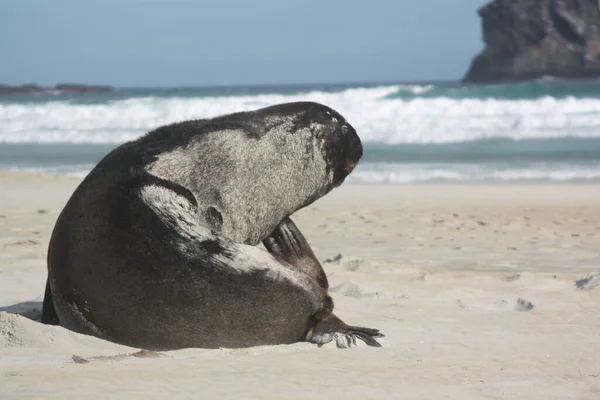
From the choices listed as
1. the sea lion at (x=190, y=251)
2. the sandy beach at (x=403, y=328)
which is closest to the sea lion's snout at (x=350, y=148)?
the sea lion at (x=190, y=251)

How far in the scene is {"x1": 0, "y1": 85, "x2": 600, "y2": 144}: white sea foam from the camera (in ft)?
83.0

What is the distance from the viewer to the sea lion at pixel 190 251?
470 centimetres

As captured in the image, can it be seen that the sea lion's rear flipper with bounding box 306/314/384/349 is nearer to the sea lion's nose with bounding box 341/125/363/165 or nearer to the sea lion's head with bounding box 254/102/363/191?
the sea lion's head with bounding box 254/102/363/191

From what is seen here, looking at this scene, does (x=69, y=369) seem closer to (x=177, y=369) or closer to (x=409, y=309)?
(x=177, y=369)

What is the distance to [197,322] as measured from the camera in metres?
4.76

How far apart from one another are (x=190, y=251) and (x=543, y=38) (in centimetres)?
8711

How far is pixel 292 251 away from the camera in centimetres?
533

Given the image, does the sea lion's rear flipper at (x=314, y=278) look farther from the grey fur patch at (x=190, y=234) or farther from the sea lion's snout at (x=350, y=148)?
the sea lion's snout at (x=350, y=148)

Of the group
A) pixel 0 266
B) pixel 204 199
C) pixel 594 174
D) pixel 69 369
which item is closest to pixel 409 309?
pixel 204 199

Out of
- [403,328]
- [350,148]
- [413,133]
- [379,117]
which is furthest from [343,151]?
[379,117]

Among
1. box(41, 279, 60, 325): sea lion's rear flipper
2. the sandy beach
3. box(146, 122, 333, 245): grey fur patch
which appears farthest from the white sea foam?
box(41, 279, 60, 325): sea lion's rear flipper

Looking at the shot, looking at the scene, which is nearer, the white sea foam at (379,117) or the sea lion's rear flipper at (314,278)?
the sea lion's rear flipper at (314,278)

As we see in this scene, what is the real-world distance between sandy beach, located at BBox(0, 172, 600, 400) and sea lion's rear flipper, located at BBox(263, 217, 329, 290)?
485 mm

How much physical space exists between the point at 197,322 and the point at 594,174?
40.8 feet
